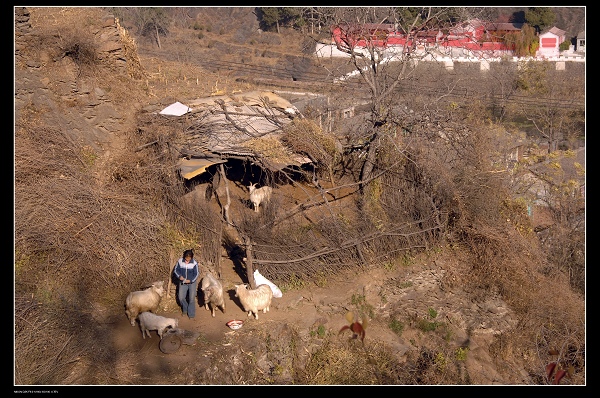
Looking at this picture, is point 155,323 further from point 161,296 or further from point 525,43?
point 525,43

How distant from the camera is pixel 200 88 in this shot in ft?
50.4

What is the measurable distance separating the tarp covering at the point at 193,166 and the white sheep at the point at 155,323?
3280 millimetres

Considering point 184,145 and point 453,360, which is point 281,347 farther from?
point 184,145

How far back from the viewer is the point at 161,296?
8.72m

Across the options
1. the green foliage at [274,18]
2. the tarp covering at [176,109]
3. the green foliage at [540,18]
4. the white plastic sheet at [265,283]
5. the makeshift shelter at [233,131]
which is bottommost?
the white plastic sheet at [265,283]

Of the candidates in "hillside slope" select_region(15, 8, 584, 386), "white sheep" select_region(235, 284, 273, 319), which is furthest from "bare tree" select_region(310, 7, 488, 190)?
"white sheep" select_region(235, 284, 273, 319)

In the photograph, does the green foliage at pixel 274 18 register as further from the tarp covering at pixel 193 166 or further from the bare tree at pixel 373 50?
the tarp covering at pixel 193 166

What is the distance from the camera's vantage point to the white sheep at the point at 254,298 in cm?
871

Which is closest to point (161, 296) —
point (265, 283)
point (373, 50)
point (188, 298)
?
point (188, 298)

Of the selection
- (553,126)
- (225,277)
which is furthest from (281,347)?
(553,126)

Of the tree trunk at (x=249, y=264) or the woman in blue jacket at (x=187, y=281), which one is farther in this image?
the tree trunk at (x=249, y=264)

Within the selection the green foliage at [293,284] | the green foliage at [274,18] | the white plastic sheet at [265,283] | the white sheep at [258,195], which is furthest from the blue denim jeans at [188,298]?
the green foliage at [274,18]

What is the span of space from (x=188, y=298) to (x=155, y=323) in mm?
761

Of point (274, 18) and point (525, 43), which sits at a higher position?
point (274, 18)
